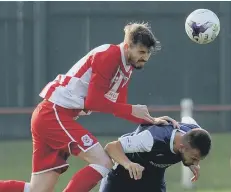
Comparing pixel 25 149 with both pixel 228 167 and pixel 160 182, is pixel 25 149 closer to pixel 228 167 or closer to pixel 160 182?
pixel 228 167

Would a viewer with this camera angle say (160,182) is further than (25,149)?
No

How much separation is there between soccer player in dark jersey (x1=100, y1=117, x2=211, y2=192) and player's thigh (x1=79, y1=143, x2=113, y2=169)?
0.14 feet

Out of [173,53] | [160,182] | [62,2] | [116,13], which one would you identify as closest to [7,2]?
[62,2]

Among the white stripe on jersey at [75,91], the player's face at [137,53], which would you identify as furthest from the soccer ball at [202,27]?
the white stripe on jersey at [75,91]

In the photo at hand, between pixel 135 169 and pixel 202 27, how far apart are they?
4.84 ft

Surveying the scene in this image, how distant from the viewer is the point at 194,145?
514 centimetres

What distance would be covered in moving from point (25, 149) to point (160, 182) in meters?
3.80

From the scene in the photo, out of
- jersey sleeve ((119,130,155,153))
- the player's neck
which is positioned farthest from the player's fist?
the player's neck

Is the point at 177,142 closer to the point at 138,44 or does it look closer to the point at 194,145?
the point at 194,145

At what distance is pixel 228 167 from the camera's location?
939 centimetres

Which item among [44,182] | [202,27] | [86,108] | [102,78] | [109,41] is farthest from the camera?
[109,41]

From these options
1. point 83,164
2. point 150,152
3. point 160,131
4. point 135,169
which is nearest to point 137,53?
point 160,131

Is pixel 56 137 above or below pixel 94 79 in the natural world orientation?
below

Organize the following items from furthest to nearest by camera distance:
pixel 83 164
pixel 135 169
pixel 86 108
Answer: pixel 83 164, pixel 86 108, pixel 135 169
